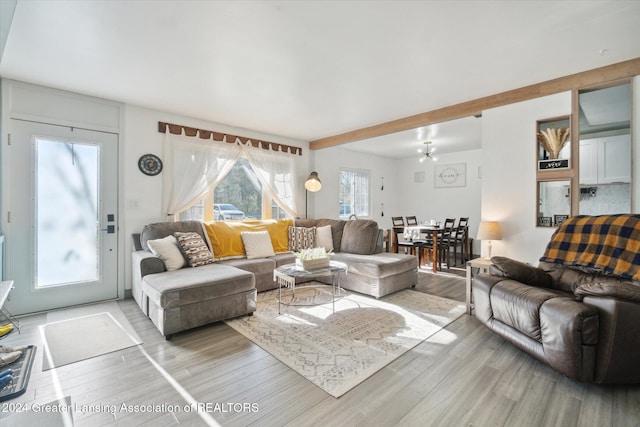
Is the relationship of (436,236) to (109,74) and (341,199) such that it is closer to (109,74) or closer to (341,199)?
(341,199)

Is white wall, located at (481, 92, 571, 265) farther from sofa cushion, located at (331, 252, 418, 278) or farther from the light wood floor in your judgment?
the light wood floor

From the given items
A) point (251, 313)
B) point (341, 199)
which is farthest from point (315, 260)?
point (341, 199)

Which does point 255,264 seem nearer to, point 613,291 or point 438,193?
point 613,291

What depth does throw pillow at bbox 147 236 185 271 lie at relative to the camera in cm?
330

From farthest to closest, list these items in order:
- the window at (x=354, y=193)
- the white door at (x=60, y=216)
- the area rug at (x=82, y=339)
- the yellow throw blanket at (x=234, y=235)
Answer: the window at (x=354, y=193) < the yellow throw blanket at (x=234, y=235) < the white door at (x=60, y=216) < the area rug at (x=82, y=339)

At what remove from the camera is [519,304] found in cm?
218

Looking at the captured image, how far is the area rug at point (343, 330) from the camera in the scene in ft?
6.95

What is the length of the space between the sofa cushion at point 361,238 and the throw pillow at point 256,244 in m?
1.23

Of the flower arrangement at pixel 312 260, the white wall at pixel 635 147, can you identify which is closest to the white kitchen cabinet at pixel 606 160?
the white wall at pixel 635 147

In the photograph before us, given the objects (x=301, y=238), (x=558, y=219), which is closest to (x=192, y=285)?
(x=301, y=238)

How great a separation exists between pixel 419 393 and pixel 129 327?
2770 millimetres

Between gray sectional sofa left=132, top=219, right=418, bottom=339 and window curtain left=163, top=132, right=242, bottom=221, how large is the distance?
0.41 metres

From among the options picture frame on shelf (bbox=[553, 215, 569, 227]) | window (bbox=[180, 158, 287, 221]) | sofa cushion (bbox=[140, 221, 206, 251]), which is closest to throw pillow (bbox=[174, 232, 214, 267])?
sofa cushion (bbox=[140, 221, 206, 251])

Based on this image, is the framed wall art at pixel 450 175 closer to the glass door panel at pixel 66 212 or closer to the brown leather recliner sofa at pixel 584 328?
the brown leather recliner sofa at pixel 584 328
